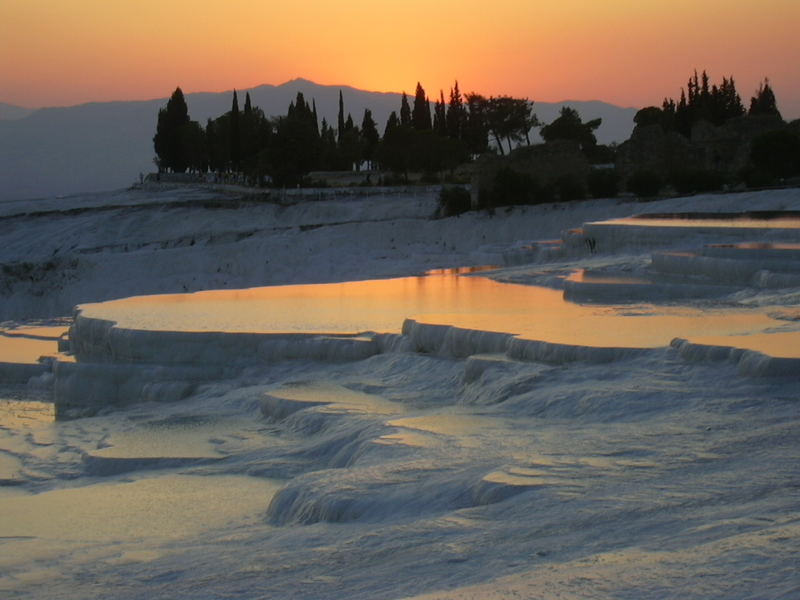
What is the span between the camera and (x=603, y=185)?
108 feet

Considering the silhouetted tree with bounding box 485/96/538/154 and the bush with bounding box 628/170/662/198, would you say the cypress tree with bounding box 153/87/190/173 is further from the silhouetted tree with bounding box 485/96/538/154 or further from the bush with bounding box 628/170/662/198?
the bush with bounding box 628/170/662/198

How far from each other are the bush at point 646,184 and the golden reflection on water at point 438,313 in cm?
1245

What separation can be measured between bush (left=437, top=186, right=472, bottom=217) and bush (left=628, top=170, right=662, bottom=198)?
5.07 metres

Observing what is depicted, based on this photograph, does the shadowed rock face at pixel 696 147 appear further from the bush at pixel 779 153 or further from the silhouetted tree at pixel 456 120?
the silhouetted tree at pixel 456 120

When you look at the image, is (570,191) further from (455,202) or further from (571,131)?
(571,131)

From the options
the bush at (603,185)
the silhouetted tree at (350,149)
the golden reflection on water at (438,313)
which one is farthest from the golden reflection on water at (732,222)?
the silhouetted tree at (350,149)

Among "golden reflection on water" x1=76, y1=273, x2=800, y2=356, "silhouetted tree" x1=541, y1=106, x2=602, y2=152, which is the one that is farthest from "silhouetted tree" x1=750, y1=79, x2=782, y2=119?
"golden reflection on water" x1=76, y1=273, x2=800, y2=356

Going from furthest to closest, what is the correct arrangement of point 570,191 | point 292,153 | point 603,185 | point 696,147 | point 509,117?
point 509,117
point 292,153
point 696,147
point 570,191
point 603,185

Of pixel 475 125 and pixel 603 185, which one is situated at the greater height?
pixel 475 125

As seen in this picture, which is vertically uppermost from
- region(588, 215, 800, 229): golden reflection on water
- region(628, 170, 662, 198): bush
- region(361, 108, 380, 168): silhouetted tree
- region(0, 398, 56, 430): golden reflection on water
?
region(361, 108, 380, 168): silhouetted tree

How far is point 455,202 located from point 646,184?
225 inches

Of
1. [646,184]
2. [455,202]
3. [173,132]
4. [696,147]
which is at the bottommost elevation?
[455,202]

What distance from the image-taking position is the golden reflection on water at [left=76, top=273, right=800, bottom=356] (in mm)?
11180

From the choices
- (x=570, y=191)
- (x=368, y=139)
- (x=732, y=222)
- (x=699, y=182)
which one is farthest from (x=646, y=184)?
(x=368, y=139)
